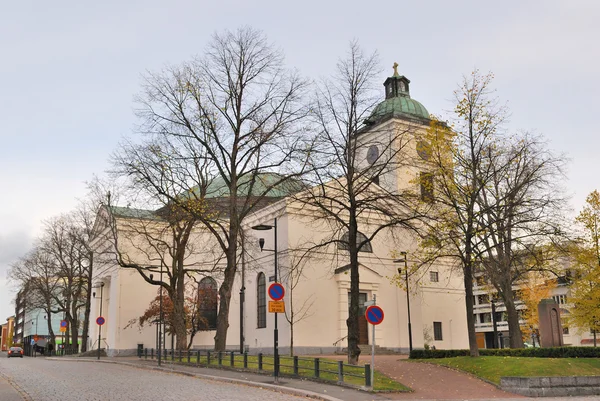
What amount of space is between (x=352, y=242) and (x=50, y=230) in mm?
39777

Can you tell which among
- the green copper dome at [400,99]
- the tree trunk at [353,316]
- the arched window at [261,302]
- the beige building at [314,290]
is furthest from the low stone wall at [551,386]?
the green copper dome at [400,99]

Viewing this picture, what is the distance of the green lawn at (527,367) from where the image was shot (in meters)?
19.7

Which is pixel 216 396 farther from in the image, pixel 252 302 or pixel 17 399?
pixel 252 302

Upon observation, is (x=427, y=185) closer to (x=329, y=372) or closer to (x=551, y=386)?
(x=551, y=386)

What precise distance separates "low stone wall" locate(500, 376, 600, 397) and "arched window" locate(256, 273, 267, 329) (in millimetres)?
21956

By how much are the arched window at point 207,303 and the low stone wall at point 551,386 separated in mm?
28456

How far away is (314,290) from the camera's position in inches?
1447

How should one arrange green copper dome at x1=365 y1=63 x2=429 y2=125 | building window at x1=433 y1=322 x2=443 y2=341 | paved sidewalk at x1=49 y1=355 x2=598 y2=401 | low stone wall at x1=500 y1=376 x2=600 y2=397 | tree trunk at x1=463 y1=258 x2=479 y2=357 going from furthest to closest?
green copper dome at x1=365 y1=63 x2=429 y2=125 < building window at x1=433 y1=322 x2=443 y2=341 < tree trunk at x1=463 y1=258 x2=479 y2=357 < low stone wall at x1=500 y1=376 x2=600 y2=397 < paved sidewalk at x1=49 y1=355 x2=598 y2=401

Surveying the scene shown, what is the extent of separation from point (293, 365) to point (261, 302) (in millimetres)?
18892

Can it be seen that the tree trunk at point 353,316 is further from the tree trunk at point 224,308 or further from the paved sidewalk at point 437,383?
the tree trunk at point 224,308

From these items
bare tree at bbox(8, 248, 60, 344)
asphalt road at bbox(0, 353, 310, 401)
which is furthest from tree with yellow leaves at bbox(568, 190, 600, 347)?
bare tree at bbox(8, 248, 60, 344)

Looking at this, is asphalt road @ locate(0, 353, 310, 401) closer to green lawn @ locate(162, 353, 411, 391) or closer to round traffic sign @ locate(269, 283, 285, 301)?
green lawn @ locate(162, 353, 411, 391)

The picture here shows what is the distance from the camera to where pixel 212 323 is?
46.4 meters

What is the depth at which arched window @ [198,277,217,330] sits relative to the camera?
144ft
